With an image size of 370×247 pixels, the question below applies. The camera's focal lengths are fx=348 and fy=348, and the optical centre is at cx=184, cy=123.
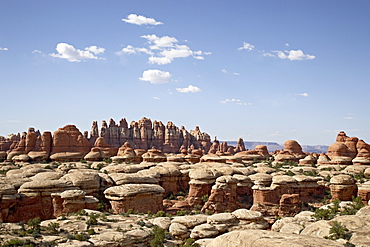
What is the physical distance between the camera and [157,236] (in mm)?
18453

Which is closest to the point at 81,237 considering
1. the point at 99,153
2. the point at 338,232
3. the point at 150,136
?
the point at 338,232

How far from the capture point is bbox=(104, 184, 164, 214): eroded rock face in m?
25.9

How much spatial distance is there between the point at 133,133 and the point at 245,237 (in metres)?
92.5

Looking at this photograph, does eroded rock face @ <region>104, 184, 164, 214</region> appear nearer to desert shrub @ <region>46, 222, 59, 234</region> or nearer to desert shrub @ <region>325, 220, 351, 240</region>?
desert shrub @ <region>46, 222, 59, 234</region>

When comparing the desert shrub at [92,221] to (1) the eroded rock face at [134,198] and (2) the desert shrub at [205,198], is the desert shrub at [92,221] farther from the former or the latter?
(2) the desert shrub at [205,198]

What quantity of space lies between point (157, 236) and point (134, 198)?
26.3 ft

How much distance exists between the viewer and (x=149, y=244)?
60.2 feet

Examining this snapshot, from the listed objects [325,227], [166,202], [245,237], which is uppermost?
[245,237]

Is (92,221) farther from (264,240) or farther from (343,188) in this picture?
(343,188)

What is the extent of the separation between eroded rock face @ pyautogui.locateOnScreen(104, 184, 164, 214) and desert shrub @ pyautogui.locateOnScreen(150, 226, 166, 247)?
21.0 feet

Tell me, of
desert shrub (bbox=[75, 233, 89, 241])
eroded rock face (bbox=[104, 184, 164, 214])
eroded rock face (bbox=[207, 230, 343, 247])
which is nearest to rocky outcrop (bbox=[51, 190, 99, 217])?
eroded rock face (bbox=[104, 184, 164, 214])

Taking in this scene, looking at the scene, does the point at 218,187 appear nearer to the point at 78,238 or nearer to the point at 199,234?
the point at 199,234

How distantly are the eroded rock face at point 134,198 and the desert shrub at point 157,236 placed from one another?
21.0 feet

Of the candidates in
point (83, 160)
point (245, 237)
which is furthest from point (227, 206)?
point (83, 160)
